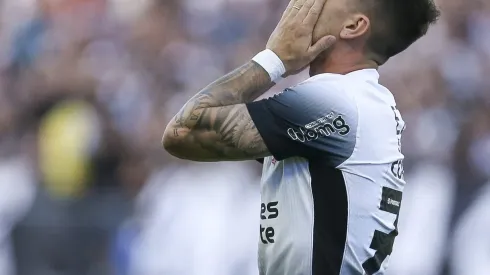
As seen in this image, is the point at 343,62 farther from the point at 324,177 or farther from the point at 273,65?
the point at 324,177

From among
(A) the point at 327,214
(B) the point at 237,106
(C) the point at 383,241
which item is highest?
(B) the point at 237,106

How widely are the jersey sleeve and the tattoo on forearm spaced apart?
0.05 metres

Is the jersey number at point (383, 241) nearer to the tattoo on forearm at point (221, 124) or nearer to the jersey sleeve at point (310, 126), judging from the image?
the jersey sleeve at point (310, 126)

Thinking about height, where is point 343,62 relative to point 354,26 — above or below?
below

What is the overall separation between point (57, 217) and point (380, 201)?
480 centimetres

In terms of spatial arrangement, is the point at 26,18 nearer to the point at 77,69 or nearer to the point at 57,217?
the point at 77,69

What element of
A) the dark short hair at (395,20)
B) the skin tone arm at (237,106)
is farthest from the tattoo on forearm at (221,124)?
the dark short hair at (395,20)

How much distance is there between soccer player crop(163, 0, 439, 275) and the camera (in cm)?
395

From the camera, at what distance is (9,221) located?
856 cm

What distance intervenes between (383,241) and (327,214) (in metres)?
0.31

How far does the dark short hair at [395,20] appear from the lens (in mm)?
4184

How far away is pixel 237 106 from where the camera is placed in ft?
13.1

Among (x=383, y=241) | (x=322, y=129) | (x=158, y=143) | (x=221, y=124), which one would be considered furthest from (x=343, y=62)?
(x=158, y=143)

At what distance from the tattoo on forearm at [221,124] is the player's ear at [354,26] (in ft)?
1.45
